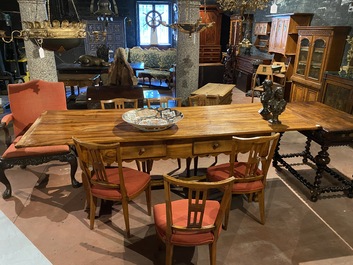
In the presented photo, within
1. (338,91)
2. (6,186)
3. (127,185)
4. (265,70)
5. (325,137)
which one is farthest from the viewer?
(265,70)

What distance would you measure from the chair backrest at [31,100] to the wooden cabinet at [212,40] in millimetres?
7596

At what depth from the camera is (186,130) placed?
240cm

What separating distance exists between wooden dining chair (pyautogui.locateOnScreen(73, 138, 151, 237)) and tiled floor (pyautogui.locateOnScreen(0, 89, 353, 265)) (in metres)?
0.18

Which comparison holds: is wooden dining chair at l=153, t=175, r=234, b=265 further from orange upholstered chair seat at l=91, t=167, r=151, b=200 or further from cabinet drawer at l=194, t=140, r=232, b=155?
cabinet drawer at l=194, t=140, r=232, b=155

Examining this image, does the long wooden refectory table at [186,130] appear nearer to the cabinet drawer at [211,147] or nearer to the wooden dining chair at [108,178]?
the cabinet drawer at [211,147]

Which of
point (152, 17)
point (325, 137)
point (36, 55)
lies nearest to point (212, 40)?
point (152, 17)

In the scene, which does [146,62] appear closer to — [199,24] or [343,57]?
[343,57]

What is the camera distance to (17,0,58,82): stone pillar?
13.1 feet

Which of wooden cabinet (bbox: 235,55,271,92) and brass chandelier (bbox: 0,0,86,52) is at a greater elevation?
brass chandelier (bbox: 0,0,86,52)

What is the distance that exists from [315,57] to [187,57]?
7.72 feet

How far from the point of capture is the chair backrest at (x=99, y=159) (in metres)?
2.02

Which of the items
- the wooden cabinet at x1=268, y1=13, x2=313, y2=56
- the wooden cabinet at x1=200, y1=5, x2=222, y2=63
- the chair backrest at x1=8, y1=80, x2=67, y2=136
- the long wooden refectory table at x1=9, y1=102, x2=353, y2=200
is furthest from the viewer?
the wooden cabinet at x1=200, y1=5, x2=222, y2=63

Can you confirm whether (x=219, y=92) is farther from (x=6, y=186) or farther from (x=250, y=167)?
(x=6, y=186)

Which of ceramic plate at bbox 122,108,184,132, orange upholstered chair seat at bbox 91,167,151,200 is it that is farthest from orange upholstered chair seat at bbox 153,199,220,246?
ceramic plate at bbox 122,108,184,132
